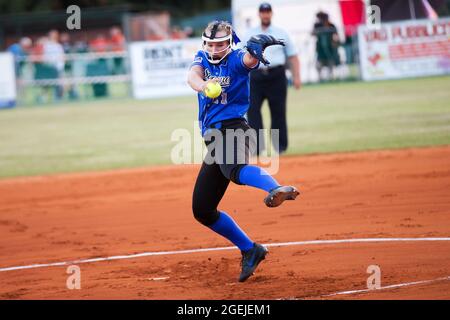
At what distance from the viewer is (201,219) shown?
8180mm

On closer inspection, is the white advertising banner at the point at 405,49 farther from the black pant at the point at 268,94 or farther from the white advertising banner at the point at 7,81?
the black pant at the point at 268,94

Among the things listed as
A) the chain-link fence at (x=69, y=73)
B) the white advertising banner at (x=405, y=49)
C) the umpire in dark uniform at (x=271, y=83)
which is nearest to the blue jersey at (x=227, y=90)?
the umpire in dark uniform at (x=271, y=83)

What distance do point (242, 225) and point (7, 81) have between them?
22.4 m

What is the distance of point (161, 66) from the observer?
30.5 meters

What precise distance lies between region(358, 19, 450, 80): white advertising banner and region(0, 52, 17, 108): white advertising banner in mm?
12937

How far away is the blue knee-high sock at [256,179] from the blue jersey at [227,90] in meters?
0.63

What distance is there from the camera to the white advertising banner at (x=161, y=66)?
30297 mm

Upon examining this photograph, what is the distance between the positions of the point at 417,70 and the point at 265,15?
49.4 feet

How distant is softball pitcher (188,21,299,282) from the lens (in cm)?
772

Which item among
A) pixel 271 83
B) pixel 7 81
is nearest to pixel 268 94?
pixel 271 83

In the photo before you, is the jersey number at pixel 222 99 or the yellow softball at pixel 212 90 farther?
the jersey number at pixel 222 99

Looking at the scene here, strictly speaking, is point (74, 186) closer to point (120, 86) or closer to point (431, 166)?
point (431, 166)

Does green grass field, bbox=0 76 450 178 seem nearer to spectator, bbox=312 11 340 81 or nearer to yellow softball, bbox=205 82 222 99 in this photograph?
spectator, bbox=312 11 340 81

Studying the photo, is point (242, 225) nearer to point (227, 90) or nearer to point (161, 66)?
point (227, 90)
